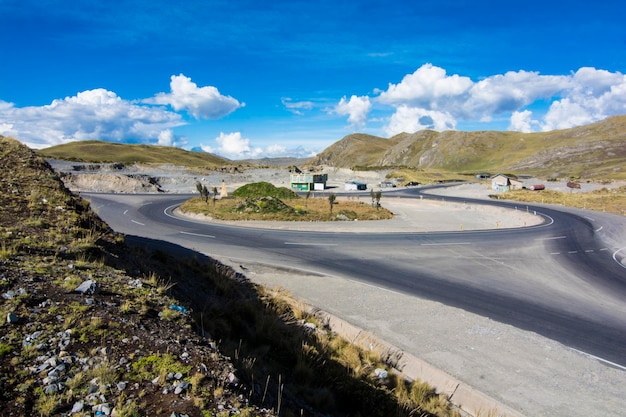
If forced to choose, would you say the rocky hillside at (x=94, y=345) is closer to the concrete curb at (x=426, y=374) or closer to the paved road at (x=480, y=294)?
the concrete curb at (x=426, y=374)

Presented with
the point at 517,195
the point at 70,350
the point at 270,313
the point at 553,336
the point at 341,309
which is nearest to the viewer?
the point at 70,350

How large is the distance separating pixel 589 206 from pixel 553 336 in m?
54.1

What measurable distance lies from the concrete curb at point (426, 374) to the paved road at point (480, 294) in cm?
59

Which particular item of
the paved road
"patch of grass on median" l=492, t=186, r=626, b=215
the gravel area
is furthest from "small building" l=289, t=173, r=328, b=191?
the gravel area

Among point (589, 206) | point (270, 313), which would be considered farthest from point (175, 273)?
point (589, 206)

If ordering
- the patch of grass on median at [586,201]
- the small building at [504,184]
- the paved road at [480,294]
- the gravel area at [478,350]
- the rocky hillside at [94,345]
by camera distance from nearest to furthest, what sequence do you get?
1. the rocky hillside at [94,345]
2. the gravel area at [478,350]
3. the paved road at [480,294]
4. the patch of grass on median at [586,201]
5. the small building at [504,184]

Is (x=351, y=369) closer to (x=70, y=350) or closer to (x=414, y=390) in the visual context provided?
(x=414, y=390)

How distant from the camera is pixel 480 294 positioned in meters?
16.0

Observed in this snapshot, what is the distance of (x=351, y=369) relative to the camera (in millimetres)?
8516

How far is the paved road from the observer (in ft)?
31.1

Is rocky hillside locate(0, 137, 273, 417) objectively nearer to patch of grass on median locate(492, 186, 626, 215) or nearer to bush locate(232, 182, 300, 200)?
bush locate(232, 182, 300, 200)

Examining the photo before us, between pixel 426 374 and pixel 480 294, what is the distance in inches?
324

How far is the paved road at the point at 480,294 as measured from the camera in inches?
373

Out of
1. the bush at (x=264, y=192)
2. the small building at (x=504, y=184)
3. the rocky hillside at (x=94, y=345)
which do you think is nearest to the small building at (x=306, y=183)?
the bush at (x=264, y=192)
